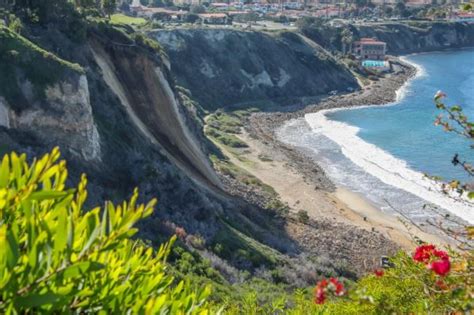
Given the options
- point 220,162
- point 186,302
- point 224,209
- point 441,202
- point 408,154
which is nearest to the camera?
point 186,302

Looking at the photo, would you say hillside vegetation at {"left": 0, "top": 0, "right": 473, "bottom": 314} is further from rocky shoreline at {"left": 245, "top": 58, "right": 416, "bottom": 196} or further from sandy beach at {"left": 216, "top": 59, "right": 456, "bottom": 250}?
rocky shoreline at {"left": 245, "top": 58, "right": 416, "bottom": 196}

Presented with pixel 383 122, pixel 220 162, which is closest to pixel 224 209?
pixel 220 162

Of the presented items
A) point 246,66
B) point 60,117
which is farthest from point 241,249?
point 246,66

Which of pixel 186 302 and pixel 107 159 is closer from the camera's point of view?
pixel 186 302

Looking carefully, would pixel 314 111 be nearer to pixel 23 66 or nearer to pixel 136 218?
pixel 23 66

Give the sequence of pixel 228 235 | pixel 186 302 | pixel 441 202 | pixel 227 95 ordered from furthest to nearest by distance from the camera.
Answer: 1. pixel 227 95
2. pixel 441 202
3. pixel 228 235
4. pixel 186 302

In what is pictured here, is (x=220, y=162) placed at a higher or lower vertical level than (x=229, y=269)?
lower

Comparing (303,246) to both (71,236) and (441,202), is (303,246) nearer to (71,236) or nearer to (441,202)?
(441,202)
